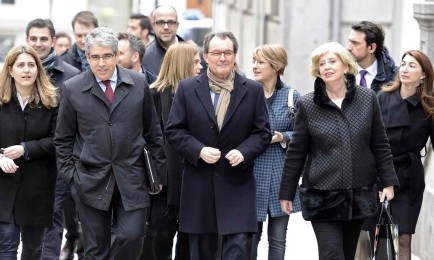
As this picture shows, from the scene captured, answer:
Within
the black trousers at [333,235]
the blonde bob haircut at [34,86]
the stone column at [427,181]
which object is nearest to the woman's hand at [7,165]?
the blonde bob haircut at [34,86]

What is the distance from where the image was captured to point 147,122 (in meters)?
10.4

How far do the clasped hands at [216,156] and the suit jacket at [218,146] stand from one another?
125 mm

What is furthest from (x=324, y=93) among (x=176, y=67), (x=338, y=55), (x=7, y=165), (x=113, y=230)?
(x=7, y=165)

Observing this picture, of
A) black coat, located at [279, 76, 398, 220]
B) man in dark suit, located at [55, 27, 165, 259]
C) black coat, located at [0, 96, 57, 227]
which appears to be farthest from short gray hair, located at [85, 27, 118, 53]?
black coat, located at [279, 76, 398, 220]

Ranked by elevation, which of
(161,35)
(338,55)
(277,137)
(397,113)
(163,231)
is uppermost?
(338,55)

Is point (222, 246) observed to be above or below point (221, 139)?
below

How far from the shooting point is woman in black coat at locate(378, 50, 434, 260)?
1125 cm

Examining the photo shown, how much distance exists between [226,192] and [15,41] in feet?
101

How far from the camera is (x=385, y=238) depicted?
10.3m

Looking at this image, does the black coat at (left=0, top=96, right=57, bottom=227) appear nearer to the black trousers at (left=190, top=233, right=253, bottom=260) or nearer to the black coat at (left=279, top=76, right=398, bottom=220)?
the black trousers at (left=190, top=233, right=253, bottom=260)

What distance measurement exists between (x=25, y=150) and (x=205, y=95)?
53.9 inches

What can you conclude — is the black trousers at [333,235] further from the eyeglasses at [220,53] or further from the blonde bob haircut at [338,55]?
the eyeglasses at [220,53]

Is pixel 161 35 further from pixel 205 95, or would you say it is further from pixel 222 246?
pixel 222 246

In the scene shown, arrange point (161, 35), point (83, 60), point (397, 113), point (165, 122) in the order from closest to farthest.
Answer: point (165, 122) → point (397, 113) → point (161, 35) → point (83, 60)
